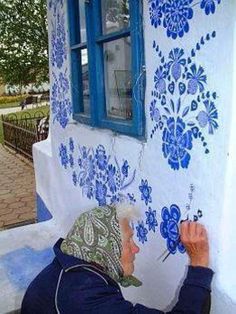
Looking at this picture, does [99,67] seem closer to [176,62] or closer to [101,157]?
[101,157]

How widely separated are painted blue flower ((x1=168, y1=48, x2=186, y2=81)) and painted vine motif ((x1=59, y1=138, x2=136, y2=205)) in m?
0.69

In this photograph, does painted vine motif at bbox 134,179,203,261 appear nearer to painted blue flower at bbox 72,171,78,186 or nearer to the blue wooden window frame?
the blue wooden window frame

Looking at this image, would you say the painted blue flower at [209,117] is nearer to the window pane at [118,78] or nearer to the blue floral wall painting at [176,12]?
the blue floral wall painting at [176,12]

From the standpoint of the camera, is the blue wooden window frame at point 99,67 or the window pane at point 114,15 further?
the window pane at point 114,15

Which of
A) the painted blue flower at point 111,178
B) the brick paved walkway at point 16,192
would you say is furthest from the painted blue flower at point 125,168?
the brick paved walkway at point 16,192

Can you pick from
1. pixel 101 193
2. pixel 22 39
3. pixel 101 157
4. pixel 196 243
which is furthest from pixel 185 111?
pixel 22 39

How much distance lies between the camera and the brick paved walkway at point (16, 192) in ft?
19.6

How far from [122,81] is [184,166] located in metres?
0.79

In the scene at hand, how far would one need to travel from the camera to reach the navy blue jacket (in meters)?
1.63

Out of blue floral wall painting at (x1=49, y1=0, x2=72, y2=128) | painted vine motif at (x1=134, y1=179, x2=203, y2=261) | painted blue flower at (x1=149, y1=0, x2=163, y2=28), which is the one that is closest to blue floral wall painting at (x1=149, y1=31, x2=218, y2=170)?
painted blue flower at (x1=149, y1=0, x2=163, y2=28)

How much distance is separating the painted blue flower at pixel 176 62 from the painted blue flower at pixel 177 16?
7 cm

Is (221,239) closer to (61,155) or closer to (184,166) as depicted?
(184,166)

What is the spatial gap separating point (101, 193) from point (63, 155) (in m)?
0.91

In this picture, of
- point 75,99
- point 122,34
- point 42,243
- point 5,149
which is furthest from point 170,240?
point 5,149
